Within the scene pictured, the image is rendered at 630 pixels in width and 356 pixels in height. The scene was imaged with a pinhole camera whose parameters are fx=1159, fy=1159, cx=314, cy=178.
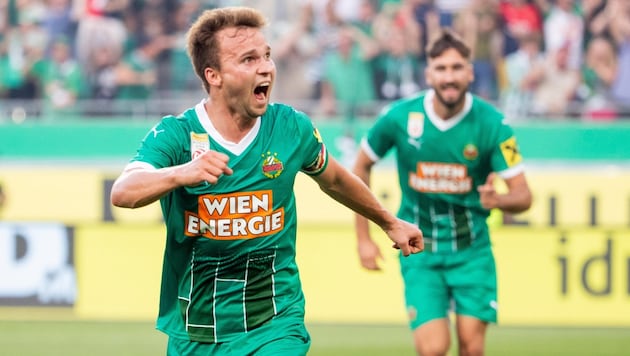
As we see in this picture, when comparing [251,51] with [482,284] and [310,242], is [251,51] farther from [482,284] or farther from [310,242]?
[310,242]

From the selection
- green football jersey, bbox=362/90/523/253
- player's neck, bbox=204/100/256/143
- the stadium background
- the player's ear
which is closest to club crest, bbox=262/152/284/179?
player's neck, bbox=204/100/256/143

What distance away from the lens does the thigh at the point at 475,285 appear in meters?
7.22

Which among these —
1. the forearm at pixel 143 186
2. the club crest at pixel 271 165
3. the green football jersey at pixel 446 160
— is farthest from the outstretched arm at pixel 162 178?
the green football jersey at pixel 446 160

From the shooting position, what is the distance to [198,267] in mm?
5051

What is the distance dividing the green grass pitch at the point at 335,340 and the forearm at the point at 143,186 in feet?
17.5

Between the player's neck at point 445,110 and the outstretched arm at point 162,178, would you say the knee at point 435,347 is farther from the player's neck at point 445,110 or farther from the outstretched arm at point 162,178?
the outstretched arm at point 162,178

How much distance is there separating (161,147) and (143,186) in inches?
17.6

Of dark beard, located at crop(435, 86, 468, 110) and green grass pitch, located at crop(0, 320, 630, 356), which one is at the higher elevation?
dark beard, located at crop(435, 86, 468, 110)

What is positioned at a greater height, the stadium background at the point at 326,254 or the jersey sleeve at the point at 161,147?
the jersey sleeve at the point at 161,147

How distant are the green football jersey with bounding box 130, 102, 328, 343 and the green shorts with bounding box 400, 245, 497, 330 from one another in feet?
7.06

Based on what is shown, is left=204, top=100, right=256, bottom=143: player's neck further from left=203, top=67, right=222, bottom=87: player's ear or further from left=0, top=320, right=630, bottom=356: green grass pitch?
left=0, top=320, right=630, bottom=356: green grass pitch

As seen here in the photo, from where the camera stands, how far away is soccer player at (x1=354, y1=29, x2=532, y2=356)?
7.22 metres

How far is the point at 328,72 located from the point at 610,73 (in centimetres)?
334

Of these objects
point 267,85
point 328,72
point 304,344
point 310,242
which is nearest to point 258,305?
point 304,344
